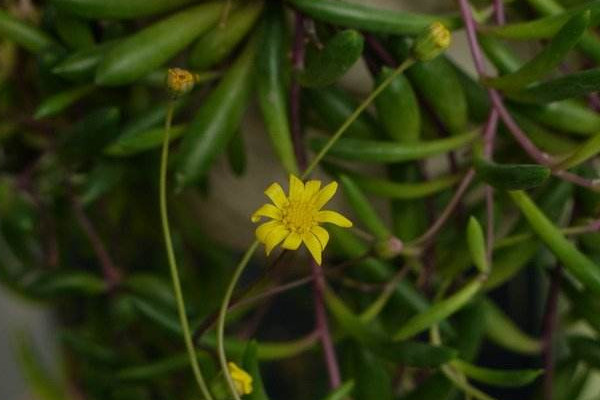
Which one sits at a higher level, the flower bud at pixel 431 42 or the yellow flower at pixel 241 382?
the flower bud at pixel 431 42

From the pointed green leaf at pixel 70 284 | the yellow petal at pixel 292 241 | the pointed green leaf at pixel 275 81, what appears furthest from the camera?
the pointed green leaf at pixel 70 284

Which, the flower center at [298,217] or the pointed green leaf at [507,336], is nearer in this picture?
the flower center at [298,217]

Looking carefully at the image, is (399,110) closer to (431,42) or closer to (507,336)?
(431,42)

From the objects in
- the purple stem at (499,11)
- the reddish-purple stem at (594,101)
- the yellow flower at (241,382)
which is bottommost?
the yellow flower at (241,382)

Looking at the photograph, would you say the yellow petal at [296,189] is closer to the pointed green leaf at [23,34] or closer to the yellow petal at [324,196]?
the yellow petal at [324,196]

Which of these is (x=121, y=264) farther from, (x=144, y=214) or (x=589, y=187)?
(x=589, y=187)

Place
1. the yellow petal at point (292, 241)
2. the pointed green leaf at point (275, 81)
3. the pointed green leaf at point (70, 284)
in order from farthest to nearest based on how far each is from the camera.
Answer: the pointed green leaf at point (70, 284) → the pointed green leaf at point (275, 81) → the yellow petal at point (292, 241)

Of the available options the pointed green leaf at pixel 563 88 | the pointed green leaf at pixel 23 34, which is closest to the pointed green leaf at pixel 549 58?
the pointed green leaf at pixel 563 88

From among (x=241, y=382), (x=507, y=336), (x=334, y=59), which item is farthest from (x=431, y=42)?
(x=507, y=336)
